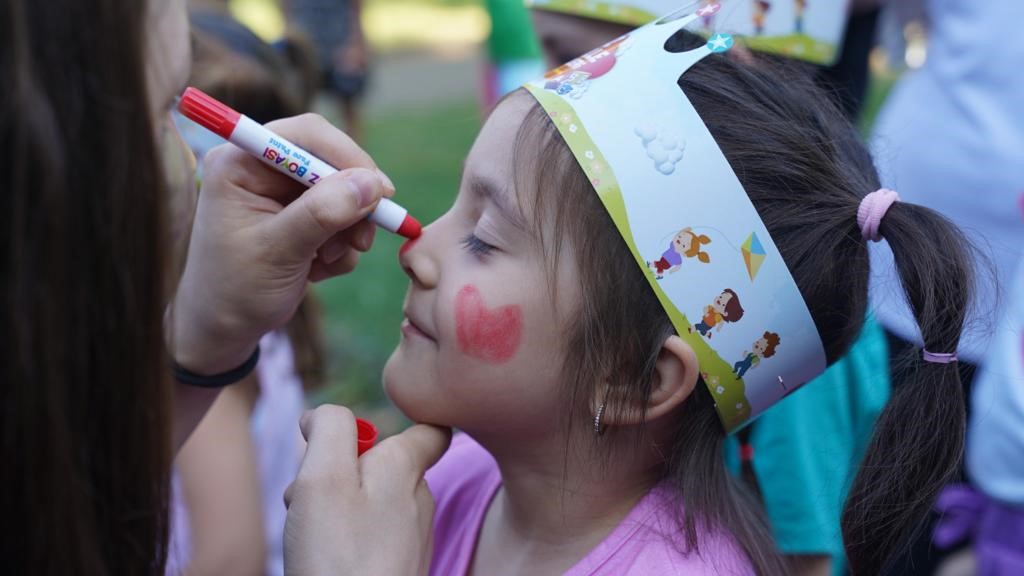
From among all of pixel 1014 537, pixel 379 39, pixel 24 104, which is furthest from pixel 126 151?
Result: pixel 379 39

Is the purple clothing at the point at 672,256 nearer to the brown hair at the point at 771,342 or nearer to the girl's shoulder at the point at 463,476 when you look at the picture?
the brown hair at the point at 771,342

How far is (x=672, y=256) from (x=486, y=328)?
26cm

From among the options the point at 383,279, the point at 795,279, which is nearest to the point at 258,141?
the point at 795,279

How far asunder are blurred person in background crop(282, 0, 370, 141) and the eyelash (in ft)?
19.9

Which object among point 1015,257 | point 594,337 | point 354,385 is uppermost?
point 594,337

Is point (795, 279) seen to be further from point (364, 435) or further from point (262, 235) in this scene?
point (262, 235)

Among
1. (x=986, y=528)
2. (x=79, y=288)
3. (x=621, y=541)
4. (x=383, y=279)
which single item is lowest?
(x=383, y=279)

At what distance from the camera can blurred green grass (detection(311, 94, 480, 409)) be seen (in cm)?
428

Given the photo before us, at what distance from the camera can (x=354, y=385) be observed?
4191 millimetres

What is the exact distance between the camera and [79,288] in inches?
38.8

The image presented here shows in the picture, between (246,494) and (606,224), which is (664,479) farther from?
(246,494)

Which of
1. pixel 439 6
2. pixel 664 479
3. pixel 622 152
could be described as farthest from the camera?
pixel 439 6

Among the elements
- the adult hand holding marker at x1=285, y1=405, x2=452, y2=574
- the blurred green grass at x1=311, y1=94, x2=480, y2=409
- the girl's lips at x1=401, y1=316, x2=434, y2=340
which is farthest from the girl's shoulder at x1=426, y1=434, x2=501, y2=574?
the blurred green grass at x1=311, y1=94, x2=480, y2=409

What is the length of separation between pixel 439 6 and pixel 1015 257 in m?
13.0
